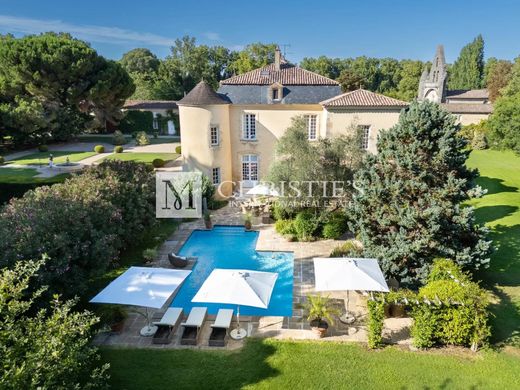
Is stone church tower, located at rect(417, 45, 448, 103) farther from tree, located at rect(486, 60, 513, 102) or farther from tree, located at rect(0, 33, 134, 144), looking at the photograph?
tree, located at rect(0, 33, 134, 144)

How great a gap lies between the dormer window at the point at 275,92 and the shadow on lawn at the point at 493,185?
21306 millimetres

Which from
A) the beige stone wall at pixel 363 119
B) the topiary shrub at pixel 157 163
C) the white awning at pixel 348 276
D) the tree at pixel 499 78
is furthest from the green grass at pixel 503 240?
the tree at pixel 499 78

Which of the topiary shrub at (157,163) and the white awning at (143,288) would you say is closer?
the white awning at (143,288)

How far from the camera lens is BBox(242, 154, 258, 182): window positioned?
32.9 metres

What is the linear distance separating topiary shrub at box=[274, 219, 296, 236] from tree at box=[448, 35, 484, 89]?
111 meters

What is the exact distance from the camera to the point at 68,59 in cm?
4906

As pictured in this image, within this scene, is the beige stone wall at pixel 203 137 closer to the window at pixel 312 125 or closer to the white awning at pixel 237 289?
the window at pixel 312 125

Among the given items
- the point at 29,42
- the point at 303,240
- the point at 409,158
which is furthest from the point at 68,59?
the point at 409,158

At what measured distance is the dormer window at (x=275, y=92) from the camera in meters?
30.7

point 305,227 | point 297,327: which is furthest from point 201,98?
point 297,327

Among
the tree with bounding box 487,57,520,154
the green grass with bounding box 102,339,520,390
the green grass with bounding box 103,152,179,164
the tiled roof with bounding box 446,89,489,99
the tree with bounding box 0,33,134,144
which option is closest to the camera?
the green grass with bounding box 102,339,520,390

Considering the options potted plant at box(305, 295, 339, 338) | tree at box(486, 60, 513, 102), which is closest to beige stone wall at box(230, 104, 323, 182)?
potted plant at box(305, 295, 339, 338)

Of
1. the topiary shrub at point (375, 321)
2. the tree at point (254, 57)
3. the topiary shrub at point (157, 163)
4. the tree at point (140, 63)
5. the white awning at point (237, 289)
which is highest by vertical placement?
the tree at point (140, 63)

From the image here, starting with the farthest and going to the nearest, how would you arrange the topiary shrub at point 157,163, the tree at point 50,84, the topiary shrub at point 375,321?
the tree at point 50,84 < the topiary shrub at point 157,163 < the topiary shrub at point 375,321
